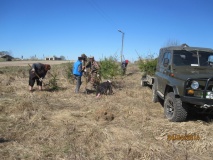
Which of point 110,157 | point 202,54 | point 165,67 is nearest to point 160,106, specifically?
point 165,67

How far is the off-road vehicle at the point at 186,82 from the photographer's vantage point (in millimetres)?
5305

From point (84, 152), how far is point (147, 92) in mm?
6738

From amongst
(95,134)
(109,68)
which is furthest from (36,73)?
(95,134)

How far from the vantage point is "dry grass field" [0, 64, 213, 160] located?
4324 millimetres

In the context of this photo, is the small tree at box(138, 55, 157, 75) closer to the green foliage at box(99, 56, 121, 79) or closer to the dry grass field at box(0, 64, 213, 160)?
the green foliage at box(99, 56, 121, 79)

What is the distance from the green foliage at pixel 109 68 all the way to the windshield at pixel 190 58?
21.2ft

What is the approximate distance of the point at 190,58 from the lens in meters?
6.85

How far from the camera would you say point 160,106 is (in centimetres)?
818

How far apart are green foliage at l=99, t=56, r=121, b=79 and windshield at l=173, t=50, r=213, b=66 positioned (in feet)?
21.2

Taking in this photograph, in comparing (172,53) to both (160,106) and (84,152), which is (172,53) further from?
(84,152)

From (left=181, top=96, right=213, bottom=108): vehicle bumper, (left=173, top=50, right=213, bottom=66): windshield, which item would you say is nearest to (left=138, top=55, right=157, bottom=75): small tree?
(left=173, top=50, right=213, bottom=66): windshield
